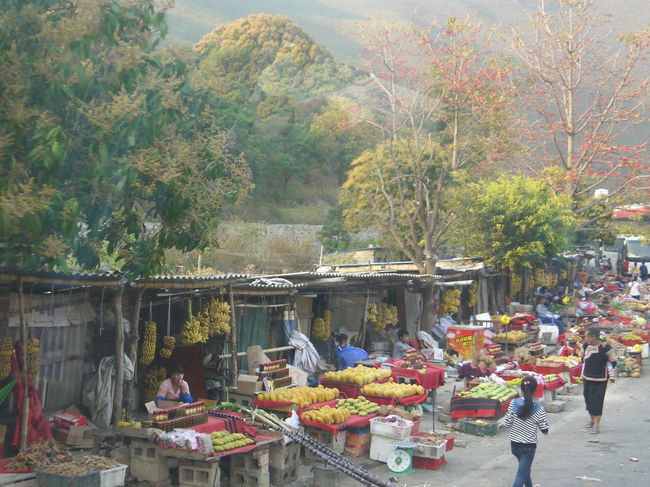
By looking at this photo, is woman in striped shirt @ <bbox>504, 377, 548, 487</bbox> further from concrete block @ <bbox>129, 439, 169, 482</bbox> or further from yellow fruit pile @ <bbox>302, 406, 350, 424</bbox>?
concrete block @ <bbox>129, 439, 169, 482</bbox>

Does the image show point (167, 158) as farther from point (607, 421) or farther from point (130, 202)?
point (607, 421)

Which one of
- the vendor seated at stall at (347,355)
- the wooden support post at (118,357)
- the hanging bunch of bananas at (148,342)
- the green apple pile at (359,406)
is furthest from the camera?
the vendor seated at stall at (347,355)

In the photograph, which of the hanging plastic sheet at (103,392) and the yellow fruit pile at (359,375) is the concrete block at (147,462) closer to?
the hanging plastic sheet at (103,392)

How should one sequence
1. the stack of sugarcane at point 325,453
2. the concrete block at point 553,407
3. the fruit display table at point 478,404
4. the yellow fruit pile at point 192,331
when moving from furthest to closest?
the concrete block at point 553,407 < the fruit display table at point 478,404 < the yellow fruit pile at point 192,331 < the stack of sugarcane at point 325,453

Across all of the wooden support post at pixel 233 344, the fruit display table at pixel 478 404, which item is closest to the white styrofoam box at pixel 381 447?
the wooden support post at pixel 233 344

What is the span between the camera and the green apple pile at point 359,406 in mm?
9516

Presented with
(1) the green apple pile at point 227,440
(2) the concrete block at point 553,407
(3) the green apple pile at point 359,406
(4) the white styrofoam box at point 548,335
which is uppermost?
(1) the green apple pile at point 227,440

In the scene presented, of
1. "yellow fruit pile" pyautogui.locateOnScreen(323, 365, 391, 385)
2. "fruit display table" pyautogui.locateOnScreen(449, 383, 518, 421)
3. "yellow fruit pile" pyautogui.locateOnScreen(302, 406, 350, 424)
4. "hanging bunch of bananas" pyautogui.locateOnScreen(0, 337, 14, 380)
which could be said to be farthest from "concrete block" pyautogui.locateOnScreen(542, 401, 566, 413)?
"hanging bunch of bananas" pyautogui.locateOnScreen(0, 337, 14, 380)

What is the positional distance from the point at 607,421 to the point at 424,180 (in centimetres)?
1278

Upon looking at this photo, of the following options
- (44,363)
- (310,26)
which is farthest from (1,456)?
(310,26)

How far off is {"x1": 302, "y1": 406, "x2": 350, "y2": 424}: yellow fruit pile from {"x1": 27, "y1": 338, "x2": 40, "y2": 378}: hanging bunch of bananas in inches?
138

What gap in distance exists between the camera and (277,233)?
35.5 metres

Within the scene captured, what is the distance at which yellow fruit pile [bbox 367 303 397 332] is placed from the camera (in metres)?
16.1

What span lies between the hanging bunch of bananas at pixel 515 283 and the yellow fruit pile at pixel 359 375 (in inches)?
616
